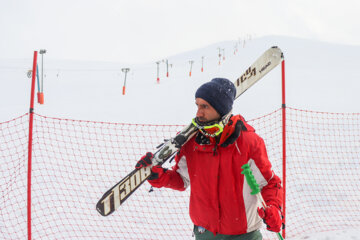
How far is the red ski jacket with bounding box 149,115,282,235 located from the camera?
1.70 metres

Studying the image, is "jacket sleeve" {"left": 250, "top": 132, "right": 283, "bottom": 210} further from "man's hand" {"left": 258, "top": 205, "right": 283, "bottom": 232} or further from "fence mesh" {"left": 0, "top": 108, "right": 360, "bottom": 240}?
"fence mesh" {"left": 0, "top": 108, "right": 360, "bottom": 240}

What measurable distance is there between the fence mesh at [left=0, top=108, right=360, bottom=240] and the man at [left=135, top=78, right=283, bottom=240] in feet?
5.93

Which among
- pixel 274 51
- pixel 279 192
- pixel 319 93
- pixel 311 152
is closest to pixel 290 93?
pixel 319 93

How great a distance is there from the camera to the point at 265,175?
1.71 meters

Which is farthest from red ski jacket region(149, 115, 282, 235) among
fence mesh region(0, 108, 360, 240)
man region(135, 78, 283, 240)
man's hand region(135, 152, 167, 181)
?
fence mesh region(0, 108, 360, 240)

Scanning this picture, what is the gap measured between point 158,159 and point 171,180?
0.18 metres

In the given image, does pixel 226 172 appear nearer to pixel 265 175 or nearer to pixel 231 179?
pixel 231 179

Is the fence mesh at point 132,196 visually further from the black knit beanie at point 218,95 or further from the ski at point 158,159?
the black knit beanie at point 218,95

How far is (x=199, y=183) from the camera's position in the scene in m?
1.84

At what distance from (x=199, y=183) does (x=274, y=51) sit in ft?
4.39

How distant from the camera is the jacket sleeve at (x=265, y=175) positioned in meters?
1.69

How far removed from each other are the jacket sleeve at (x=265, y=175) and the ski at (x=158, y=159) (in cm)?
43

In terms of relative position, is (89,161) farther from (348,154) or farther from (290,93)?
(290,93)

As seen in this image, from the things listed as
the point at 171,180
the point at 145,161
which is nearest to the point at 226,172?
the point at 171,180
